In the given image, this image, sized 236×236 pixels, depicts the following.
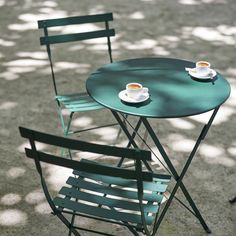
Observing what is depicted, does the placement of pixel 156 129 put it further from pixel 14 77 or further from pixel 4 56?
pixel 4 56

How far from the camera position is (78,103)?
150 inches

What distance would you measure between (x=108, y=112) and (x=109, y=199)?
211cm

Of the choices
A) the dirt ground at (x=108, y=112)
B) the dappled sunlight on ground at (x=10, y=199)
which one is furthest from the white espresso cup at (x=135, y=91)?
the dappled sunlight on ground at (x=10, y=199)

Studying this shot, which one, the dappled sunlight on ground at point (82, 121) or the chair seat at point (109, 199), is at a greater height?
the chair seat at point (109, 199)

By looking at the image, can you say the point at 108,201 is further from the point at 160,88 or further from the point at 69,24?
the point at 69,24

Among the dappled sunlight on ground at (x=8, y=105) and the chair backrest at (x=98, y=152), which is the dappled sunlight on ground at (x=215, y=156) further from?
the dappled sunlight on ground at (x=8, y=105)

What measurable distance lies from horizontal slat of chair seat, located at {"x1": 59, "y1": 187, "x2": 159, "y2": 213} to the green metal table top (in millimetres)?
525

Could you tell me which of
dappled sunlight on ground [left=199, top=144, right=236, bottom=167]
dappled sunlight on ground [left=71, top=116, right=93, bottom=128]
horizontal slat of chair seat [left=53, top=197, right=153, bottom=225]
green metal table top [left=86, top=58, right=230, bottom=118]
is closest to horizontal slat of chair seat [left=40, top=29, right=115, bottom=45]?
green metal table top [left=86, top=58, right=230, bottom=118]

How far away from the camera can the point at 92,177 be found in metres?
2.84

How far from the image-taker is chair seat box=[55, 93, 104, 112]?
3713 millimetres

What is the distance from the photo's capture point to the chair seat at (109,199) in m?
2.57

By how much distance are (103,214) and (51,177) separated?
1274 mm

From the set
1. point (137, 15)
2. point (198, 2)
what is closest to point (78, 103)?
point (137, 15)

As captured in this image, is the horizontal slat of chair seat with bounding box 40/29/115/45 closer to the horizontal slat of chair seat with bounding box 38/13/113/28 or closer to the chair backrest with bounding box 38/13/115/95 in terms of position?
the chair backrest with bounding box 38/13/115/95
